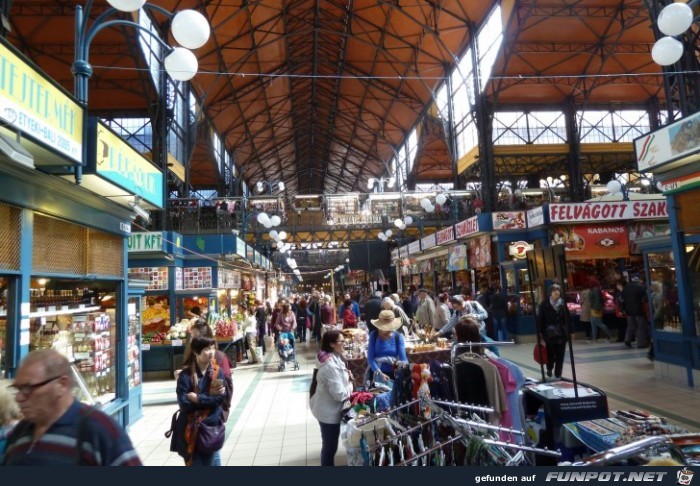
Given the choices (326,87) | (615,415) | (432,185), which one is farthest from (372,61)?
(615,415)

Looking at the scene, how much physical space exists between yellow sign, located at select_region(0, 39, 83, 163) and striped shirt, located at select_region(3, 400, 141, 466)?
231 cm

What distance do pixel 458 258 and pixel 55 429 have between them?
16.2 meters

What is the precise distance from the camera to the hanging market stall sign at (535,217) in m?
12.8

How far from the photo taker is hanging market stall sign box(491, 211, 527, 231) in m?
13.7

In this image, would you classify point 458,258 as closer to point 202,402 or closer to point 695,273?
point 695,273

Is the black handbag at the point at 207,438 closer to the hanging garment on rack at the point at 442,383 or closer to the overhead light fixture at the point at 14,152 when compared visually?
the hanging garment on rack at the point at 442,383

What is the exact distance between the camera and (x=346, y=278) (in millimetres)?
39812

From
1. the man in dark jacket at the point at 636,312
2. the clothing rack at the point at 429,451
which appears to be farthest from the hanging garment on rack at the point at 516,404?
the man in dark jacket at the point at 636,312

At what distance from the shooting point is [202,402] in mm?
3361

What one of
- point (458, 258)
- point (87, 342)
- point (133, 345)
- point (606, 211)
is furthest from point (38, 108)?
point (458, 258)

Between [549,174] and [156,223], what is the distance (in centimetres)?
2050

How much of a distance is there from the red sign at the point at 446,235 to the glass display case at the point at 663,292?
343 inches

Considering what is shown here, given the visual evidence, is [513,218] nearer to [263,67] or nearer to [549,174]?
[549,174]

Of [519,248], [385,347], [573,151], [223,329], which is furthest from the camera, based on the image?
[573,151]
